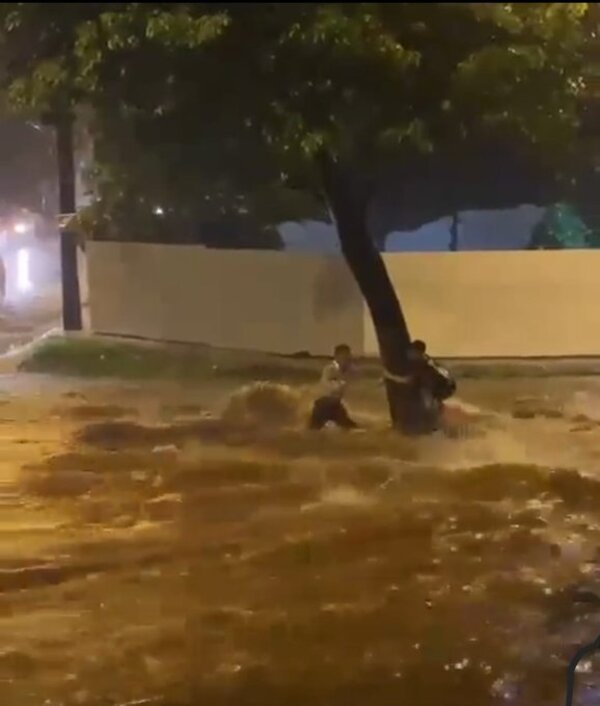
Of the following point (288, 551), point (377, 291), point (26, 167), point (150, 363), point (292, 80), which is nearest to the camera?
point (292, 80)

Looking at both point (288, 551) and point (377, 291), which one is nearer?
point (288, 551)

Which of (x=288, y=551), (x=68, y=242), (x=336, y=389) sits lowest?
(x=288, y=551)

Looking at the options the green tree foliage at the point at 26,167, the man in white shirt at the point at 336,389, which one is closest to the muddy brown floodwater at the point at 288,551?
the man in white shirt at the point at 336,389

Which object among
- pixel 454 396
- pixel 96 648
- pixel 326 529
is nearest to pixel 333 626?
pixel 326 529

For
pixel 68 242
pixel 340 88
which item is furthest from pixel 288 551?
pixel 68 242

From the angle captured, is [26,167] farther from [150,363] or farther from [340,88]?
[340,88]

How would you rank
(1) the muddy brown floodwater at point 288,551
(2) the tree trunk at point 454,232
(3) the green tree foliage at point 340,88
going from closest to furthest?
(3) the green tree foliage at point 340,88
(1) the muddy brown floodwater at point 288,551
(2) the tree trunk at point 454,232

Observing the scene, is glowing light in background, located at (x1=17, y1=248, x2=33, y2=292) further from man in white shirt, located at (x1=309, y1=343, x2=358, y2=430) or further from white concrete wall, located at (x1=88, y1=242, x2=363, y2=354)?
man in white shirt, located at (x1=309, y1=343, x2=358, y2=430)

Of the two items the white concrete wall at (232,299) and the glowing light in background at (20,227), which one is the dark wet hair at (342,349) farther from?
the glowing light in background at (20,227)
